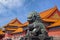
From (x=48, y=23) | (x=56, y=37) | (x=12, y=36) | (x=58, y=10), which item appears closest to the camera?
(x=56, y=37)

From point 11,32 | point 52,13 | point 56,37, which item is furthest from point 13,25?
point 56,37

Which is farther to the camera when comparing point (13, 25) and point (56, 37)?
point (13, 25)

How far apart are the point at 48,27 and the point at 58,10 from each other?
482 centimetres

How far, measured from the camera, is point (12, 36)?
40531 millimetres

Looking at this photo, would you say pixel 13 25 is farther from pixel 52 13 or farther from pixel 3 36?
pixel 52 13

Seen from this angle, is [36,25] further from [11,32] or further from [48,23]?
[11,32]

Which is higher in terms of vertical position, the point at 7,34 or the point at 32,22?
the point at 7,34

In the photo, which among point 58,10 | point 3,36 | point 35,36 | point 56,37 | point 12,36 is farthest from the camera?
point 3,36

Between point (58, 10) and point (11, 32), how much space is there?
12.7 m

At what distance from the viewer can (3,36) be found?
45031 millimetres

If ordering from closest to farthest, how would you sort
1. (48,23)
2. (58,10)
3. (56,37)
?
(56,37) < (48,23) < (58,10)

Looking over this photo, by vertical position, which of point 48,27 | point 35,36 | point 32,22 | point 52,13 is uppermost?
point 52,13


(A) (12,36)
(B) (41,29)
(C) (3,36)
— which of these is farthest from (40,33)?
(C) (3,36)

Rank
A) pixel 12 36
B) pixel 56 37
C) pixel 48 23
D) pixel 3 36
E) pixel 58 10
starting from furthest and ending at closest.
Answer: pixel 3 36 → pixel 12 36 → pixel 58 10 → pixel 48 23 → pixel 56 37
